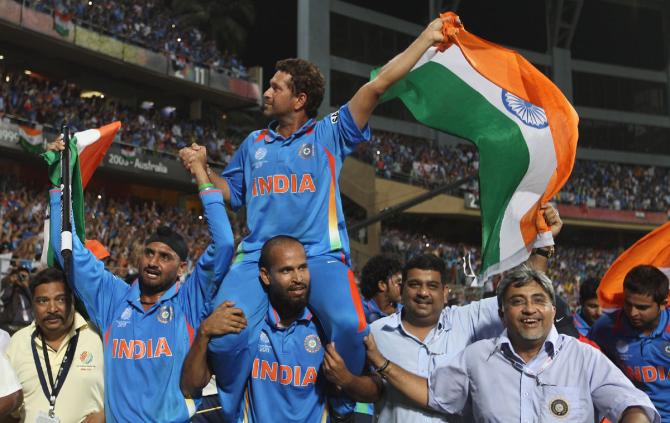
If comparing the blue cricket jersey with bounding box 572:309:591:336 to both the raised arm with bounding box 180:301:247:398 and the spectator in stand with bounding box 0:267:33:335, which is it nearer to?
the raised arm with bounding box 180:301:247:398

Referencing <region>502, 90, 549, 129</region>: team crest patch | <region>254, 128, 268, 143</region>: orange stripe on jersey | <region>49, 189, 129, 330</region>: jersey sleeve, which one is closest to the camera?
<region>254, 128, 268, 143</region>: orange stripe on jersey

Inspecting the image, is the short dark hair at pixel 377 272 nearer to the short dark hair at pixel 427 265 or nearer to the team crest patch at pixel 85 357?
the short dark hair at pixel 427 265

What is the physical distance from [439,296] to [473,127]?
5.71 ft

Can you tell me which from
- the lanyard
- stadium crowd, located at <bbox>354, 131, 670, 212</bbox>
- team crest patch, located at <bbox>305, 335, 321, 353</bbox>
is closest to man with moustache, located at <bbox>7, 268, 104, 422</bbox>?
the lanyard

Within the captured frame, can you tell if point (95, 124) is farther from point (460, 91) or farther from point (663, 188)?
point (663, 188)

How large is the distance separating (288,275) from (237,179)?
100 cm

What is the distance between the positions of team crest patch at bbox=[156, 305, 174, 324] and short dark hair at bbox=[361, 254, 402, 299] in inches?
109

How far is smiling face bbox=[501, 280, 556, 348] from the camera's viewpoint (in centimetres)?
381

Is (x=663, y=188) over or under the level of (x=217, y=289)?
over

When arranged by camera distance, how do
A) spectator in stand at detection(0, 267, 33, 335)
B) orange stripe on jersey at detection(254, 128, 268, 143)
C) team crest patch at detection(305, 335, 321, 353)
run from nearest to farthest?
team crest patch at detection(305, 335, 321, 353), orange stripe on jersey at detection(254, 128, 268, 143), spectator in stand at detection(0, 267, 33, 335)

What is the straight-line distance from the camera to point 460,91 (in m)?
6.06

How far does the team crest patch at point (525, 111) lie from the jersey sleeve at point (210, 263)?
242 cm

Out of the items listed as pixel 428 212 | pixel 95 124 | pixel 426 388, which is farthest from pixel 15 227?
pixel 428 212

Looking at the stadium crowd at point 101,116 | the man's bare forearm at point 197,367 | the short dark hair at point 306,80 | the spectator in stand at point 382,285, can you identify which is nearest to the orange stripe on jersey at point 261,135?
the short dark hair at point 306,80
